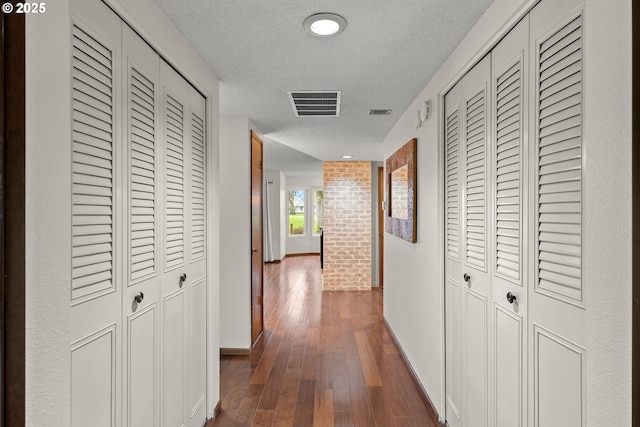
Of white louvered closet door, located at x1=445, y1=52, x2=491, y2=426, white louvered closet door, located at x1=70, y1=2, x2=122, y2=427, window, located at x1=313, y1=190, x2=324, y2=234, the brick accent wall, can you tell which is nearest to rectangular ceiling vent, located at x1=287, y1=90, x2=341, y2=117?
white louvered closet door, located at x1=445, y1=52, x2=491, y2=426

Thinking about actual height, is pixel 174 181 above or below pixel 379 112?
below

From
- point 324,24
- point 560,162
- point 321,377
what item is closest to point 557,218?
point 560,162

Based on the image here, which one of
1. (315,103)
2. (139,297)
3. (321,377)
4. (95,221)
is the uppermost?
(315,103)

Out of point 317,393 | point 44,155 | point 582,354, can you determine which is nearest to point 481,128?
point 582,354

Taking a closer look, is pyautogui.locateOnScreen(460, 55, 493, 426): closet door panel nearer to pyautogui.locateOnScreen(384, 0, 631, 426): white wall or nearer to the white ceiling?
the white ceiling

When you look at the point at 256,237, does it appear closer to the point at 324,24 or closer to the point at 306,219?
the point at 324,24

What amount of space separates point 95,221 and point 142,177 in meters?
0.38

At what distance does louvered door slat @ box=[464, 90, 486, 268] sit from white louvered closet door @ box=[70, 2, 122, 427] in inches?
65.9

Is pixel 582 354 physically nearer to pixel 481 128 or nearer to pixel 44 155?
pixel 481 128

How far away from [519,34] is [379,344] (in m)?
3.27

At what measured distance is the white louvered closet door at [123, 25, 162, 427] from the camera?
153 cm

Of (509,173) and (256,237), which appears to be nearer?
(509,173)

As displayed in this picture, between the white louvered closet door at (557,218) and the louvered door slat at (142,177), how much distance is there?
1621mm

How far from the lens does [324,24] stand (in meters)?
1.83
